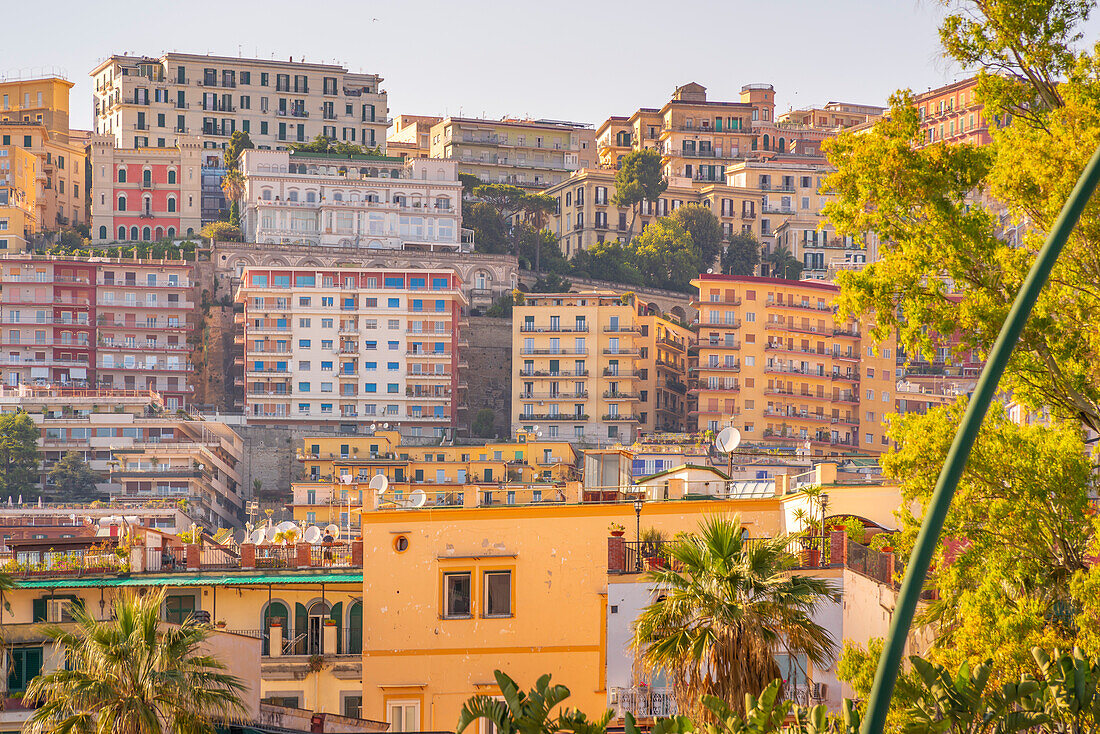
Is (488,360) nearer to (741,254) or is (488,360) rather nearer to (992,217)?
(741,254)

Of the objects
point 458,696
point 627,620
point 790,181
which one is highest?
point 790,181

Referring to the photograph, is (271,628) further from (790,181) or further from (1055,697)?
(790,181)

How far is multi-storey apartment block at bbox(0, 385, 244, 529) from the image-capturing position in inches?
4424

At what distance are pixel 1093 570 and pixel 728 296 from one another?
107589mm

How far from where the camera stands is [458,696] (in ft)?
112

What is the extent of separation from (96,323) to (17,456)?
21.0 m

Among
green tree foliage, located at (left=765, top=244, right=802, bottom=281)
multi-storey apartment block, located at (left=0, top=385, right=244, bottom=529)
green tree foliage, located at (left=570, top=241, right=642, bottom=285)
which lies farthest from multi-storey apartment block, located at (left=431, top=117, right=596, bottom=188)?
multi-storey apartment block, located at (left=0, top=385, right=244, bottom=529)

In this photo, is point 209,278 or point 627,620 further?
point 209,278

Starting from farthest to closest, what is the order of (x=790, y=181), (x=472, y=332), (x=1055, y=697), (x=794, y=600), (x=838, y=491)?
(x=790, y=181) < (x=472, y=332) < (x=838, y=491) < (x=794, y=600) < (x=1055, y=697)

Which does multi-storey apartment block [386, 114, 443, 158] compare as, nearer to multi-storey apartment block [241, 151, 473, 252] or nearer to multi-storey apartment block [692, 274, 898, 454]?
multi-storey apartment block [241, 151, 473, 252]

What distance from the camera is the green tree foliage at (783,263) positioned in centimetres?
14925

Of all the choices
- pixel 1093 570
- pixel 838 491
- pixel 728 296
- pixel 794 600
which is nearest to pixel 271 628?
pixel 838 491

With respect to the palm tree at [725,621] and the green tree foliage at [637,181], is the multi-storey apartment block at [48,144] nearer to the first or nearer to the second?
the green tree foliage at [637,181]

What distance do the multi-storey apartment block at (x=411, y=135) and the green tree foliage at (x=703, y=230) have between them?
119 ft
